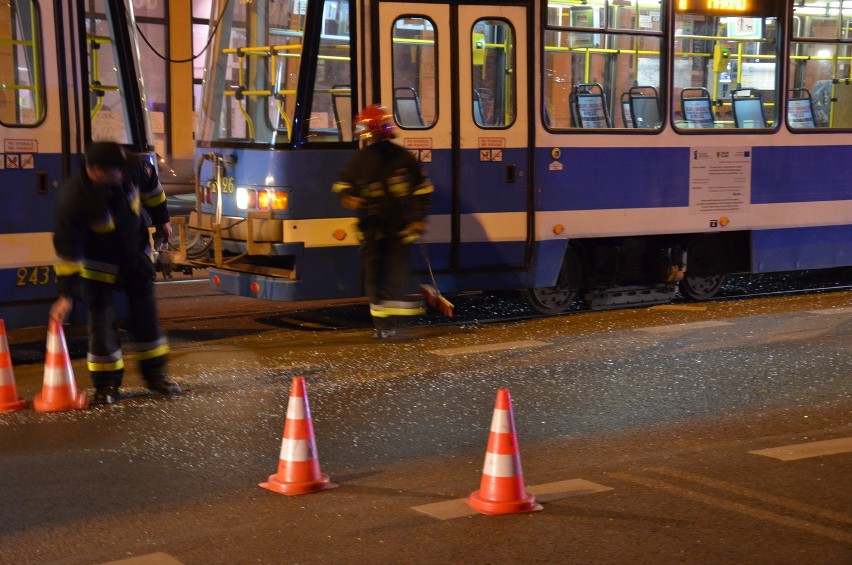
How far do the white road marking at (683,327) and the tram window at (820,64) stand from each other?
2636 millimetres

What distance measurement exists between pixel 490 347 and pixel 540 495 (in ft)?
12.7

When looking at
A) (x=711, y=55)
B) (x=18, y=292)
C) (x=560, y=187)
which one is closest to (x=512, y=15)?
(x=560, y=187)

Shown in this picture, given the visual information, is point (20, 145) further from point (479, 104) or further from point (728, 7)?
point (728, 7)

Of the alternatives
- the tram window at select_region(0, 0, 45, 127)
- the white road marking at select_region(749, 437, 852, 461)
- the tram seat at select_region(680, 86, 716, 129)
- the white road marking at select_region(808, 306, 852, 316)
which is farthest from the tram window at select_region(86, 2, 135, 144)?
the white road marking at select_region(808, 306, 852, 316)

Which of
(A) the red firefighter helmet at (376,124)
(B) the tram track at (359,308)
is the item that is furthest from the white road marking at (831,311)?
(A) the red firefighter helmet at (376,124)

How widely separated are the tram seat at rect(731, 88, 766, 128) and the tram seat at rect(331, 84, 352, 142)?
414 cm

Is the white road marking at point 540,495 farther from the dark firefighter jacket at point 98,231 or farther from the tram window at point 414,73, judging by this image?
the tram window at point 414,73

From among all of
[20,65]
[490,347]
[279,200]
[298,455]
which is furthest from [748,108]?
[298,455]

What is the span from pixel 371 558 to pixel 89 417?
3051 mm

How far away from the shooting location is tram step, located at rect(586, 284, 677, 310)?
Result: 11.7m

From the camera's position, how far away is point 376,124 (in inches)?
369

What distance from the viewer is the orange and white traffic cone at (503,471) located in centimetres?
552

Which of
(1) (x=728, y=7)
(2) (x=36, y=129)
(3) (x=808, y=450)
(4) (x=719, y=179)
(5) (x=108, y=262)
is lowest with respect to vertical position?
(3) (x=808, y=450)

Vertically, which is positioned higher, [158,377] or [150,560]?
[158,377]
